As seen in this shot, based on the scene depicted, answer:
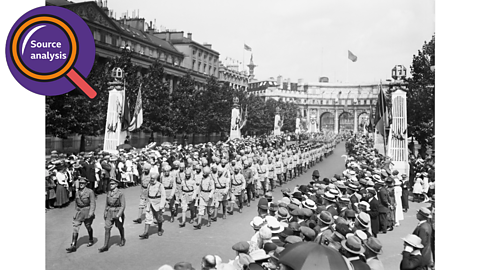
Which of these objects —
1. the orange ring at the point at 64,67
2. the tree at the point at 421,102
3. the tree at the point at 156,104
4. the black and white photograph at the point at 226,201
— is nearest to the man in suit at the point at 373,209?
the black and white photograph at the point at 226,201

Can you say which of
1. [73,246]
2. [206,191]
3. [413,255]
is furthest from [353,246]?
[206,191]

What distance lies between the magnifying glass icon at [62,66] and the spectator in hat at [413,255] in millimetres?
6880

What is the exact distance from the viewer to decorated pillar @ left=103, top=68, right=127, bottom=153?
1772cm

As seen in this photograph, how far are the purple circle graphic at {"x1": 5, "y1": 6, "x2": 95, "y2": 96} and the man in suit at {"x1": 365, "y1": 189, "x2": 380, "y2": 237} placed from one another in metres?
7.27

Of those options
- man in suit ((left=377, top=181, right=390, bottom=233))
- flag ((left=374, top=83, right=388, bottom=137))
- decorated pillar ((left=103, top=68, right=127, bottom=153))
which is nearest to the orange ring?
man in suit ((left=377, top=181, right=390, bottom=233))

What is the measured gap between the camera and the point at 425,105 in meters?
19.6

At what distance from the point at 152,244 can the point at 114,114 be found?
33.3ft

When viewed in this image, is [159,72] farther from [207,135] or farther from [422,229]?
[422,229]

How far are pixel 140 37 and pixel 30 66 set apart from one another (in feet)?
122

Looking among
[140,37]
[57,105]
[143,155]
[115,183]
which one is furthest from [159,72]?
[115,183]

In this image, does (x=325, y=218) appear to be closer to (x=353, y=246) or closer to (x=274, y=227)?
(x=274, y=227)

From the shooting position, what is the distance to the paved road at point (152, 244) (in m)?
7.90

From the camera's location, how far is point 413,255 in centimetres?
530

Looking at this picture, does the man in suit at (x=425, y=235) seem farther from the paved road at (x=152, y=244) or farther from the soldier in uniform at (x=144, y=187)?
the soldier in uniform at (x=144, y=187)
